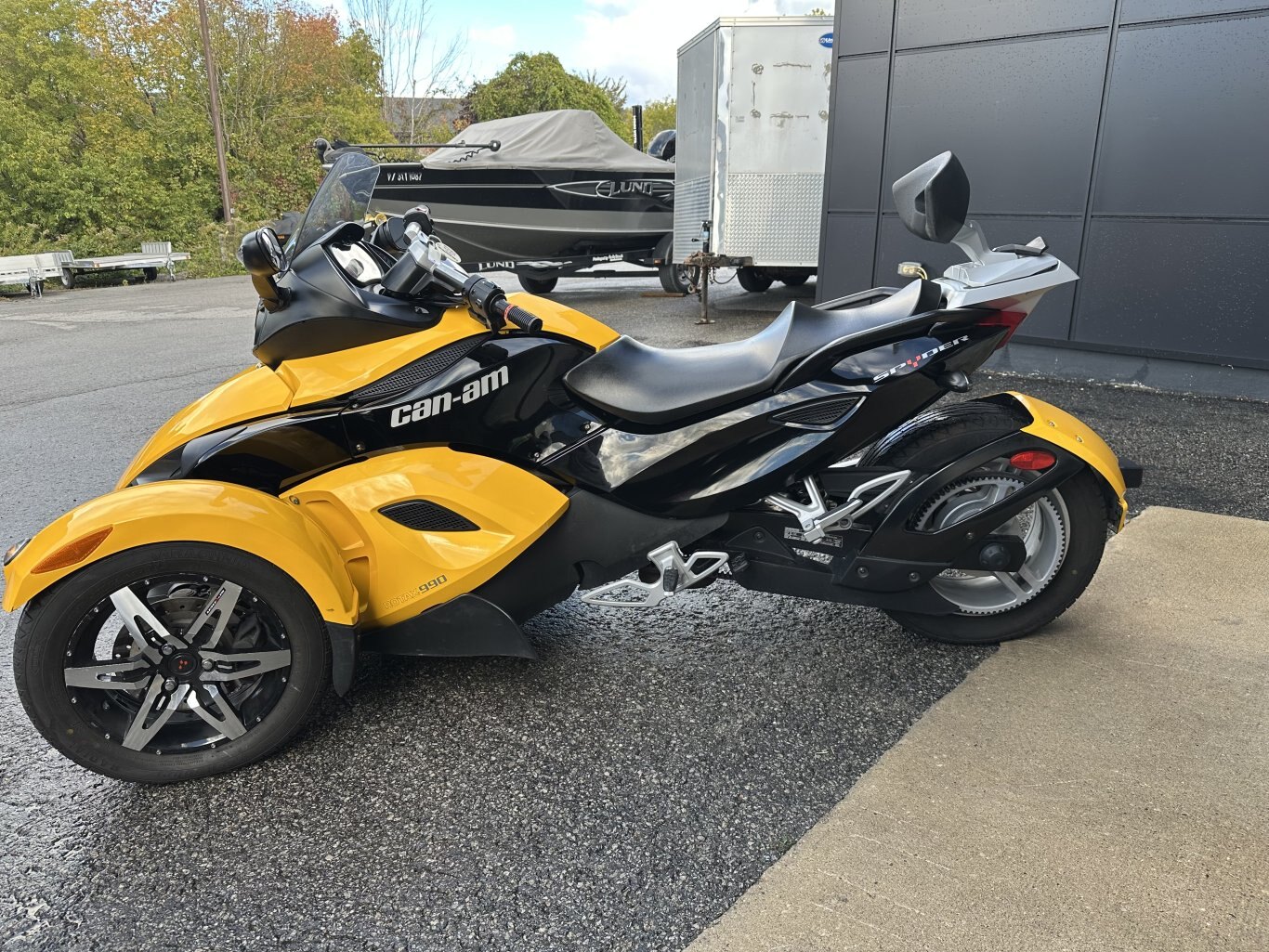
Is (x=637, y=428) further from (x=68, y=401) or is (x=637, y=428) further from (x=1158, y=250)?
(x=68, y=401)

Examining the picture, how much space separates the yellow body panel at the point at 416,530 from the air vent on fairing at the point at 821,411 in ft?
2.40

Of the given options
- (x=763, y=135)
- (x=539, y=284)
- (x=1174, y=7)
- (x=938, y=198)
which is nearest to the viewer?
(x=938, y=198)

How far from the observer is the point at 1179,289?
6.51 metres

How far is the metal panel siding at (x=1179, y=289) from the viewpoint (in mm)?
6227

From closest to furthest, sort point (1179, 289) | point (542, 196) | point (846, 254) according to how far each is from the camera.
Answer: point (1179, 289) < point (846, 254) < point (542, 196)

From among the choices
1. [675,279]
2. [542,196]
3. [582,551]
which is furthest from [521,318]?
[675,279]

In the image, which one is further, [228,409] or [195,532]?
[228,409]

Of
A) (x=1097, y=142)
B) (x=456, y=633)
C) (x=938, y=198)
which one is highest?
(x=1097, y=142)

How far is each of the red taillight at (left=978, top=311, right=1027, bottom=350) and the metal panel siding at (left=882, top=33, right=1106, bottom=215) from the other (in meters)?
4.92

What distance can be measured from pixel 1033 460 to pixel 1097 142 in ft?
16.9

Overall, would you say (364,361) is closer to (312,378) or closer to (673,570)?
(312,378)

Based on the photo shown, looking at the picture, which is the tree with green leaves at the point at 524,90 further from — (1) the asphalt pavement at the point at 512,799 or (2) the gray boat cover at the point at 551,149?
(1) the asphalt pavement at the point at 512,799

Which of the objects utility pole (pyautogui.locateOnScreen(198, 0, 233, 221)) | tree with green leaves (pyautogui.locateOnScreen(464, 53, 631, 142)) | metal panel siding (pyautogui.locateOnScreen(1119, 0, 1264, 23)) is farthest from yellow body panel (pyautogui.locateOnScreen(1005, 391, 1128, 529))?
tree with green leaves (pyautogui.locateOnScreen(464, 53, 631, 142))

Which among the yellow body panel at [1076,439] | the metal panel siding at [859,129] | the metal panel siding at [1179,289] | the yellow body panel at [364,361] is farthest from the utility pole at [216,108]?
the yellow body panel at [1076,439]
